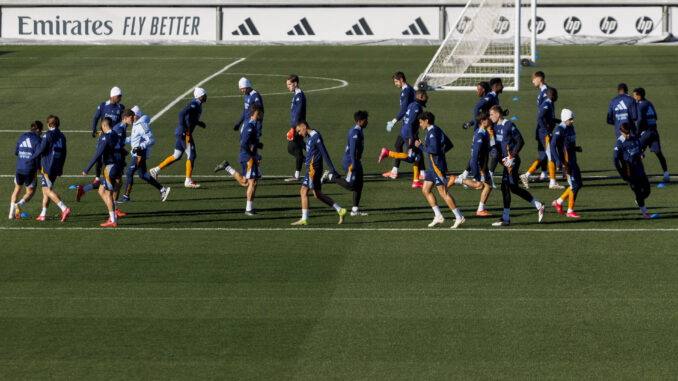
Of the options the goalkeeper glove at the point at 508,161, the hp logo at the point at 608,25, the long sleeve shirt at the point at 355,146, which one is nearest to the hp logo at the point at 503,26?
the hp logo at the point at 608,25

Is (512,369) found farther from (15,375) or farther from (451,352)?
(15,375)

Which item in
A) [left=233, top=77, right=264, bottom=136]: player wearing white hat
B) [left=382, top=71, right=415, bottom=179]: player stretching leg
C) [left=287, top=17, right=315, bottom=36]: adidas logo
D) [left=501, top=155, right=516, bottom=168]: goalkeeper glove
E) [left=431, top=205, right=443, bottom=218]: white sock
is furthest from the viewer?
[left=287, top=17, right=315, bottom=36]: adidas logo

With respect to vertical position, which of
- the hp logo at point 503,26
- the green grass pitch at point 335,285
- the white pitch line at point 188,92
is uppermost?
the hp logo at point 503,26

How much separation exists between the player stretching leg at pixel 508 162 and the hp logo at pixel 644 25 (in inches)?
1267

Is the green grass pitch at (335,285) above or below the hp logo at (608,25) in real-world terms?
below

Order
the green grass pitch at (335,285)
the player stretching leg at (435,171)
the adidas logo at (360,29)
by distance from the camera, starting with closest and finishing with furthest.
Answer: the green grass pitch at (335,285) → the player stretching leg at (435,171) → the adidas logo at (360,29)

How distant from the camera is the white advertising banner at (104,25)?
5409 cm

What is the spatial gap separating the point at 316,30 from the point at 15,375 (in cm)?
4270

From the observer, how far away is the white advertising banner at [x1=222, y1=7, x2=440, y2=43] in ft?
174

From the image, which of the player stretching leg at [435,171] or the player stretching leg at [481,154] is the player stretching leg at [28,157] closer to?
the player stretching leg at [435,171]

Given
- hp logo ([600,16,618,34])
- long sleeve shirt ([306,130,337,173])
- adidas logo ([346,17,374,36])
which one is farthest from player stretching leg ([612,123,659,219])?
adidas logo ([346,17,374,36])

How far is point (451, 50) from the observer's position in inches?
1667

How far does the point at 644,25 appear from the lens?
51.9 metres

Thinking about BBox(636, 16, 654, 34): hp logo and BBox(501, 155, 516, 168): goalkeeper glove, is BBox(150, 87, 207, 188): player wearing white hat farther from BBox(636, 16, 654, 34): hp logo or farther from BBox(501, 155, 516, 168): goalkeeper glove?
BBox(636, 16, 654, 34): hp logo
